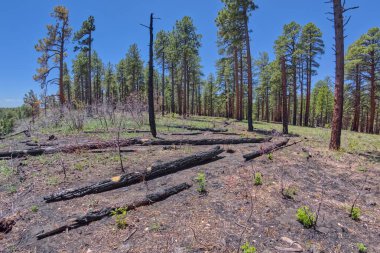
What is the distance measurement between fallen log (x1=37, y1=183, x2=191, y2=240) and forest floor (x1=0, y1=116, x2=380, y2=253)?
0.10 meters

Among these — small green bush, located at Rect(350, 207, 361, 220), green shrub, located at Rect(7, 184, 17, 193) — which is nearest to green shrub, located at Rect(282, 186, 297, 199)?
A: small green bush, located at Rect(350, 207, 361, 220)

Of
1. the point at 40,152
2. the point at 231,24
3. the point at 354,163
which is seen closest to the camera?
the point at 354,163

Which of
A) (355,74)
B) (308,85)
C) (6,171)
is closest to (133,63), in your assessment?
(308,85)

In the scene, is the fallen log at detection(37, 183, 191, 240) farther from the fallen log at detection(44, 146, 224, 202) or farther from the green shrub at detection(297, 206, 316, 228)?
the green shrub at detection(297, 206, 316, 228)

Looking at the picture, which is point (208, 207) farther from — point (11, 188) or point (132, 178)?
point (11, 188)

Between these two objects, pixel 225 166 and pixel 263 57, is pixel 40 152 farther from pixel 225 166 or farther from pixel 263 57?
pixel 263 57

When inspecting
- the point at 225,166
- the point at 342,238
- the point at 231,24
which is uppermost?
the point at 231,24

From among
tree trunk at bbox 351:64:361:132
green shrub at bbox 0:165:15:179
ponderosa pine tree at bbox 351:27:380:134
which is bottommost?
green shrub at bbox 0:165:15:179

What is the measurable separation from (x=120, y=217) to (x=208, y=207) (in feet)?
5.63

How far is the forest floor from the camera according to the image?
3.77 metres

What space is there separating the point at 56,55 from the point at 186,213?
21391 mm

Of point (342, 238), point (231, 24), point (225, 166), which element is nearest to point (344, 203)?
point (342, 238)

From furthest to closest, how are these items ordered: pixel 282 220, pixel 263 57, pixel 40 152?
1. pixel 263 57
2. pixel 40 152
3. pixel 282 220

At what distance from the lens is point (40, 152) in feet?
30.2
